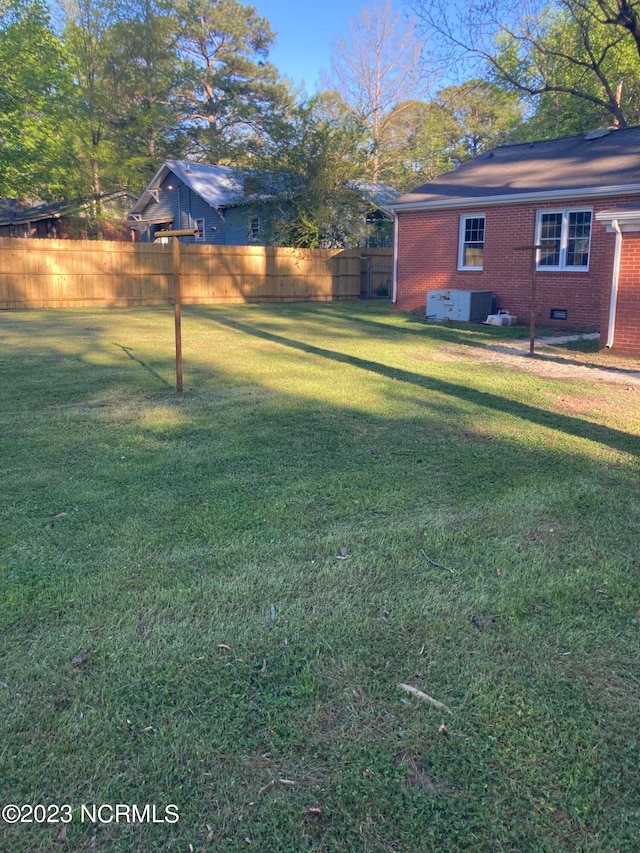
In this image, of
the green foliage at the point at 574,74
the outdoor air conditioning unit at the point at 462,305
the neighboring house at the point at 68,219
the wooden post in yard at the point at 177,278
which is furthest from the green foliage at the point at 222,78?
the wooden post in yard at the point at 177,278

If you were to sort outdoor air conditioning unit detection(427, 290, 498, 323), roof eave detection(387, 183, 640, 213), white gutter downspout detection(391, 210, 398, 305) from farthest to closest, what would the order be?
white gutter downspout detection(391, 210, 398, 305), outdoor air conditioning unit detection(427, 290, 498, 323), roof eave detection(387, 183, 640, 213)

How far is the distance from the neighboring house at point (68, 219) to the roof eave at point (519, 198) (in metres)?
19.4

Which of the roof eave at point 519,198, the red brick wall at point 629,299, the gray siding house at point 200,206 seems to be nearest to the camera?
the red brick wall at point 629,299

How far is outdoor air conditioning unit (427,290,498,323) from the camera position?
15906 millimetres

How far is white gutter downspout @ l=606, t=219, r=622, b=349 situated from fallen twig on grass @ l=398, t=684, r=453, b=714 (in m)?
9.68

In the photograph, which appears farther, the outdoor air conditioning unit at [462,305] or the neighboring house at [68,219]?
the neighboring house at [68,219]

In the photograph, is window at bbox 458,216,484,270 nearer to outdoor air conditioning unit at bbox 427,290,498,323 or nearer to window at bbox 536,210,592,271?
outdoor air conditioning unit at bbox 427,290,498,323

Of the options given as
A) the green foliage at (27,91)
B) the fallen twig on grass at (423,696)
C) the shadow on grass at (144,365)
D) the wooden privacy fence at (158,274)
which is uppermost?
the green foliage at (27,91)

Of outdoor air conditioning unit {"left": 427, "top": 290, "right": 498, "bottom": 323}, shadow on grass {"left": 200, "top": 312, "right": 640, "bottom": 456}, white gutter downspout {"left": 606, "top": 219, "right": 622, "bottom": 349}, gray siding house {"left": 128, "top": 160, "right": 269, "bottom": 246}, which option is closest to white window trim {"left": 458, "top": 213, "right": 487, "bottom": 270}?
outdoor air conditioning unit {"left": 427, "top": 290, "right": 498, "bottom": 323}

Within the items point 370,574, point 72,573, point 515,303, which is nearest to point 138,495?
point 72,573

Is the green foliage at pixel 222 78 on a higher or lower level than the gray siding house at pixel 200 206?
higher

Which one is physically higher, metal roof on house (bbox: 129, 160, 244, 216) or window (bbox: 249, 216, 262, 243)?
metal roof on house (bbox: 129, 160, 244, 216)

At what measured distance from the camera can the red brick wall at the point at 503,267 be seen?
48.0 feet

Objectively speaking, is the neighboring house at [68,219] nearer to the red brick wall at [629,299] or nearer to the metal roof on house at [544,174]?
the metal roof on house at [544,174]
